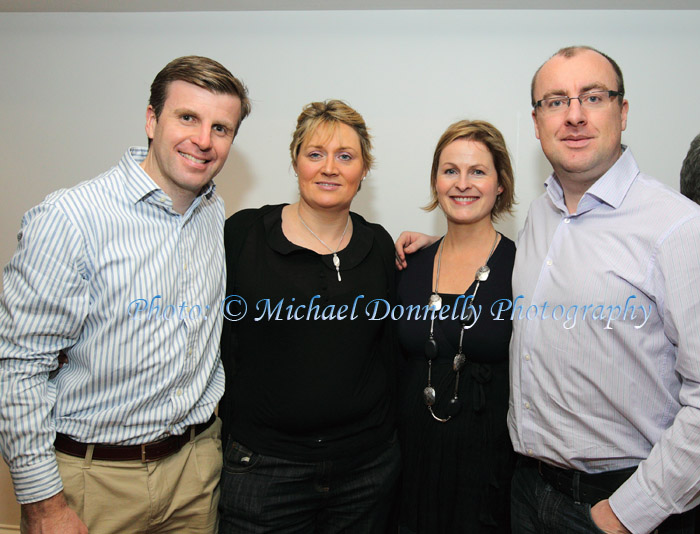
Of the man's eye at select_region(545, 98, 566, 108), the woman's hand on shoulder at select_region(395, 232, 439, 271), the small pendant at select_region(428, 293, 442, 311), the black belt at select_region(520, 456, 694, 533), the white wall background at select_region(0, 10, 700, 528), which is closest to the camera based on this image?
the black belt at select_region(520, 456, 694, 533)

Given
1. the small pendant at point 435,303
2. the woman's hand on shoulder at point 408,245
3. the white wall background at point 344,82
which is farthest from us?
the white wall background at point 344,82

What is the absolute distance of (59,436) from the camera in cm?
152

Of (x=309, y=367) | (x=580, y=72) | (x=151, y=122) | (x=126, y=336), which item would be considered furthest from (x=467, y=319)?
(x=151, y=122)

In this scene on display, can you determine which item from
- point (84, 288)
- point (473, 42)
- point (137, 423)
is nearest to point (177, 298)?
point (84, 288)

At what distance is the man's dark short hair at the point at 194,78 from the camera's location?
62.7 inches

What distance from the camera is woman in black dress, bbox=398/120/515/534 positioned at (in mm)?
1816

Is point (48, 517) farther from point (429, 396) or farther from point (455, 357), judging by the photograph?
point (455, 357)

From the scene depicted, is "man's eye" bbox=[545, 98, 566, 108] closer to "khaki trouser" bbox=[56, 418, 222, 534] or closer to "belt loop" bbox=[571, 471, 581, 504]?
"belt loop" bbox=[571, 471, 581, 504]

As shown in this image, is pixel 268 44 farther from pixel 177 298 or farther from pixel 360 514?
pixel 360 514

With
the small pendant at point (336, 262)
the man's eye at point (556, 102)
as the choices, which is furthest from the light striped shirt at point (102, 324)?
the man's eye at point (556, 102)

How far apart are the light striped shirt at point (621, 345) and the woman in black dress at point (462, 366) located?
21 centimetres

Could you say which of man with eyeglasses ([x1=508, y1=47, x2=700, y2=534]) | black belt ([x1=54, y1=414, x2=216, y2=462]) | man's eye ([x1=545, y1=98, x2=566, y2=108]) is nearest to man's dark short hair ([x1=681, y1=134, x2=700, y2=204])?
man with eyeglasses ([x1=508, y1=47, x2=700, y2=534])

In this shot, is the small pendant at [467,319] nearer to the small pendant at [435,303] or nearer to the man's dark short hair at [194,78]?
the small pendant at [435,303]

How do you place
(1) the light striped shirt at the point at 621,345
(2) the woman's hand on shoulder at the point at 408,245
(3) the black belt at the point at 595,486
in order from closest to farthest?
1. (1) the light striped shirt at the point at 621,345
2. (3) the black belt at the point at 595,486
3. (2) the woman's hand on shoulder at the point at 408,245
